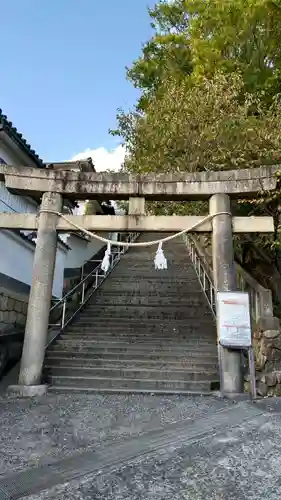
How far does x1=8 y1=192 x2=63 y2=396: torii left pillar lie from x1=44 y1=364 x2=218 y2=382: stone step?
786 mm

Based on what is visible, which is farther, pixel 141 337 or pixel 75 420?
pixel 141 337

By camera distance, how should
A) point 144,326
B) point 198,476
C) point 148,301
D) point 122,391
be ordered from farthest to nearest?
1. point 148,301
2. point 144,326
3. point 122,391
4. point 198,476

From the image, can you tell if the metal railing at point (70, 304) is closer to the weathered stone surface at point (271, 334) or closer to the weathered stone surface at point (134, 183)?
the weathered stone surface at point (134, 183)

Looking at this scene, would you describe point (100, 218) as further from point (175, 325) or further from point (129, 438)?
point (129, 438)

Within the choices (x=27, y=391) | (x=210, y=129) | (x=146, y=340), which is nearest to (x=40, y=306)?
(x=27, y=391)

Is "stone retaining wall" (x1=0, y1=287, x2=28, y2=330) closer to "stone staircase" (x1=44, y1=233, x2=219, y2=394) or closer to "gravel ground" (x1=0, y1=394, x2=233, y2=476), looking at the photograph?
"stone staircase" (x1=44, y1=233, x2=219, y2=394)

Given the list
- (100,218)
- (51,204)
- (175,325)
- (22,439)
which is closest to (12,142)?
(51,204)

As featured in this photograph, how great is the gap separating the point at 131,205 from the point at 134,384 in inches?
145

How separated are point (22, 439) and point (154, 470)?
5.75 ft

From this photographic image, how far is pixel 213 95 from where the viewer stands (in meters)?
9.81

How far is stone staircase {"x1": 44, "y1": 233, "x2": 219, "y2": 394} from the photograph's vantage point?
7.15 m

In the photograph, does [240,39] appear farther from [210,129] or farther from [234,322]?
[234,322]

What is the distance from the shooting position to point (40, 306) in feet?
23.3

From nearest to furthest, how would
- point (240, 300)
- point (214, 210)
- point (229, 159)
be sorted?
1. point (240, 300)
2. point (214, 210)
3. point (229, 159)
